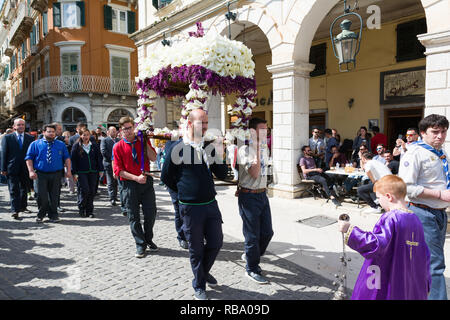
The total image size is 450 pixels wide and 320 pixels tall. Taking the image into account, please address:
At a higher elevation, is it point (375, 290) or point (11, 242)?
point (375, 290)

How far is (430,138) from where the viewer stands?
10.4ft

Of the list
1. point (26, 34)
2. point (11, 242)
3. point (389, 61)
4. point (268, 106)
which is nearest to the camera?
point (11, 242)

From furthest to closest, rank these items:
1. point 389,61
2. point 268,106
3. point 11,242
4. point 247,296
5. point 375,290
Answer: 1. point 268,106
2. point 389,61
3. point 11,242
4. point 247,296
5. point 375,290

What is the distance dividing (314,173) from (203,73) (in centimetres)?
511

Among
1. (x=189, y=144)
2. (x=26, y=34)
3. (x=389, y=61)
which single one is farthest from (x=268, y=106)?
(x=26, y=34)

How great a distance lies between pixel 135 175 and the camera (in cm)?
464

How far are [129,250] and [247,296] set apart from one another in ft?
7.16

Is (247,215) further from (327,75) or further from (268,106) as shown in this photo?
(268,106)

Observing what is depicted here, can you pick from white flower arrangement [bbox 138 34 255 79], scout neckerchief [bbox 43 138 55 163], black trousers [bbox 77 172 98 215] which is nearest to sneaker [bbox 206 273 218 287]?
white flower arrangement [bbox 138 34 255 79]

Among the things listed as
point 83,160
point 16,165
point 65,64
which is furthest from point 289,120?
point 65,64

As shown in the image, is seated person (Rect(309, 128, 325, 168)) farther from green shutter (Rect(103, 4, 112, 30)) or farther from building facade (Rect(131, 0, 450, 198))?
green shutter (Rect(103, 4, 112, 30))

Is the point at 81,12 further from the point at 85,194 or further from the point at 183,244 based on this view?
the point at 183,244

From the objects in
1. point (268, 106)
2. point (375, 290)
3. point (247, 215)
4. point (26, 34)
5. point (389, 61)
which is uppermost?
point (26, 34)

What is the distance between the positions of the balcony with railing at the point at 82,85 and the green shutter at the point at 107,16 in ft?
12.7
